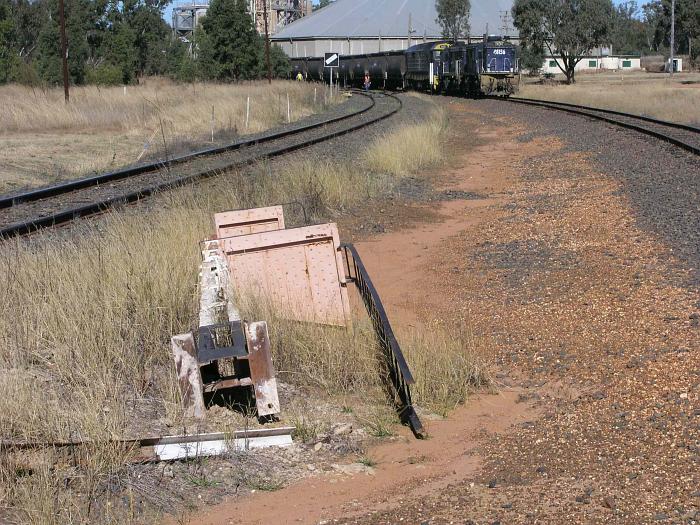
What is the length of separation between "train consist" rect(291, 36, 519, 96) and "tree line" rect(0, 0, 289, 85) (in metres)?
8.46

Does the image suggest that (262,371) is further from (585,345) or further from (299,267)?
(585,345)

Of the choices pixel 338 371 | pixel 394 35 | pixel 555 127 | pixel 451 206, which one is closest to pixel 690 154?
pixel 451 206

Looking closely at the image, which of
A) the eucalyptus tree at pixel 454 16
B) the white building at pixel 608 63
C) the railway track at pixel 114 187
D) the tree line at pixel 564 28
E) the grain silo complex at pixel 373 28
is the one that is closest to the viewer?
the railway track at pixel 114 187

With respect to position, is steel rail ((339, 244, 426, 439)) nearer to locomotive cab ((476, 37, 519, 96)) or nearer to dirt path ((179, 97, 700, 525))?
dirt path ((179, 97, 700, 525))

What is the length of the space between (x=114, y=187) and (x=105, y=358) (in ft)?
33.4

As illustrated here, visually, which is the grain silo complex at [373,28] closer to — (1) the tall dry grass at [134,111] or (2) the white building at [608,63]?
(2) the white building at [608,63]

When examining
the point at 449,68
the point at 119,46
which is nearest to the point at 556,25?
the point at 449,68

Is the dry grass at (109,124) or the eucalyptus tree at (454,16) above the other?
the eucalyptus tree at (454,16)

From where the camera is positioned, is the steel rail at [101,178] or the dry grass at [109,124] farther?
the dry grass at [109,124]

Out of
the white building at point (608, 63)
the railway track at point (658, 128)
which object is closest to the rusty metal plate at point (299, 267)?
the railway track at point (658, 128)

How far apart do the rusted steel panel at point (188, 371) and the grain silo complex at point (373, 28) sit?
103 m

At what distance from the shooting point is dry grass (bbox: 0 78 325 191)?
22.0 metres

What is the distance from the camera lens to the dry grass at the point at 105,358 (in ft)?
15.3

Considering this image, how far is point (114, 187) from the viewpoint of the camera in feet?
51.9
